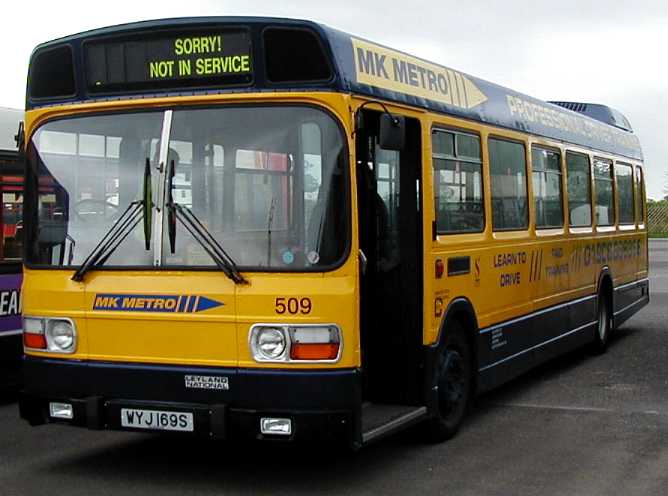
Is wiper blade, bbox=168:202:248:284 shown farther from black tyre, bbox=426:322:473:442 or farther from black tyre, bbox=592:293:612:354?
black tyre, bbox=592:293:612:354

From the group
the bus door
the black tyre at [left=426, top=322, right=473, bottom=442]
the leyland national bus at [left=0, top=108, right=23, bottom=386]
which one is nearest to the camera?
the bus door

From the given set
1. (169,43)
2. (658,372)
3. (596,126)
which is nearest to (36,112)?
(169,43)

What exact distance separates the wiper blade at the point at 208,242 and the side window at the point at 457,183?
2.00 metres

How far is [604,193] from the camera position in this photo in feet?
46.3

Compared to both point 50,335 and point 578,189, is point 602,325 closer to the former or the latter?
point 578,189

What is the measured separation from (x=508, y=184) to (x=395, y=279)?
2412 mm

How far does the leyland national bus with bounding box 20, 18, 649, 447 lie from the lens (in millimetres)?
6789

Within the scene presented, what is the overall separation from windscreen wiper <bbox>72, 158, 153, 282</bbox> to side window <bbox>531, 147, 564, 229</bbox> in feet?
16.0

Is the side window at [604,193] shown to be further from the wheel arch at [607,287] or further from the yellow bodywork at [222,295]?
the yellow bodywork at [222,295]

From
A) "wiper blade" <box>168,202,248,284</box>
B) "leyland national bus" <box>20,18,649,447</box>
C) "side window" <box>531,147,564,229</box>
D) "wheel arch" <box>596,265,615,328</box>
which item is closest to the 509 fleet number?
"leyland national bus" <box>20,18,649,447</box>

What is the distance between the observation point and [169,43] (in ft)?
23.6

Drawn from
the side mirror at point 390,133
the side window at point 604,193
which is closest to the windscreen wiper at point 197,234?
the side mirror at point 390,133

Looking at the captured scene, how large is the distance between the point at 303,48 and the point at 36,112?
6.42ft

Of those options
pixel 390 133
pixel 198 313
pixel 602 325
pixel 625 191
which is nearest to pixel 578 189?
pixel 602 325
